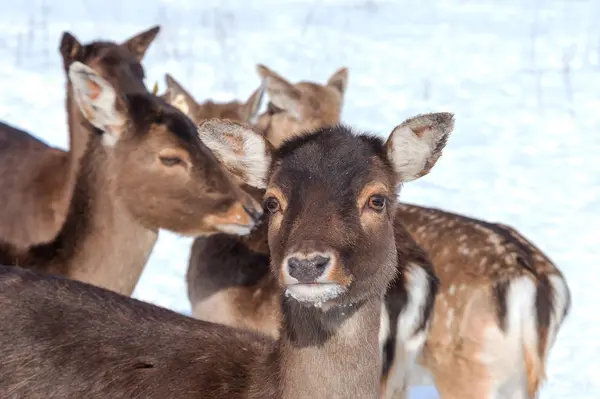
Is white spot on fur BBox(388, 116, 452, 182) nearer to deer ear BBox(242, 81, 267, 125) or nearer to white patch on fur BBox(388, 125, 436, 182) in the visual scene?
white patch on fur BBox(388, 125, 436, 182)

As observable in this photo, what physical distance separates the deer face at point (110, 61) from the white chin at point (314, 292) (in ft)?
9.77

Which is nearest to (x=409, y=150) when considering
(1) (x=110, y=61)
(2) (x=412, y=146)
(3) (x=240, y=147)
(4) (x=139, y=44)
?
(2) (x=412, y=146)

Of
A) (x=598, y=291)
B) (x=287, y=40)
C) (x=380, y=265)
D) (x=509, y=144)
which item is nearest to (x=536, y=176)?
(x=509, y=144)

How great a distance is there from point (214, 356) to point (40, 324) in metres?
0.63

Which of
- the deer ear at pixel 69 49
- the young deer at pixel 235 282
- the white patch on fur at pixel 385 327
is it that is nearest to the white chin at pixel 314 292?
the white patch on fur at pixel 385 327

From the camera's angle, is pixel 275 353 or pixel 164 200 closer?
pixel 275 353

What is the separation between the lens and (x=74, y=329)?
4078mm

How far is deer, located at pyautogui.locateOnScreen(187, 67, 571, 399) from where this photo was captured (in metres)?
5.82

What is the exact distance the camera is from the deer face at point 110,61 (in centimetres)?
657

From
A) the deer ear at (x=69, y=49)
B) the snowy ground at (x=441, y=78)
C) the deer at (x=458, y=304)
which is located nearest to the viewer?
the deer at (x=458, y=304)

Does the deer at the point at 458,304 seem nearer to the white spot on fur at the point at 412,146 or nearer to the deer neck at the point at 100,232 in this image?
the deer neck at the point at 100,232

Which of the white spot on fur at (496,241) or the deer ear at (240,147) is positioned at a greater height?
the deer ear at (240,147)

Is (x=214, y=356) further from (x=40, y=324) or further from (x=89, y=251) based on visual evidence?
(x=89, y=251)

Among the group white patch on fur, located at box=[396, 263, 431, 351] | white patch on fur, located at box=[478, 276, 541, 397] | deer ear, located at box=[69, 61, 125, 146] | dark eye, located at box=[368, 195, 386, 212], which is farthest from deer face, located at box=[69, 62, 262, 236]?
dark eye, located at box=[368, 195, 386, 212]
